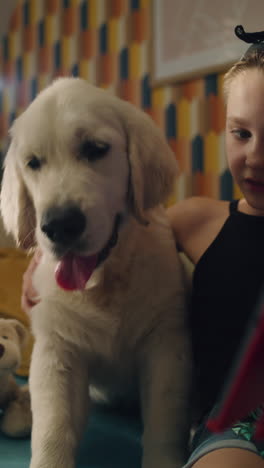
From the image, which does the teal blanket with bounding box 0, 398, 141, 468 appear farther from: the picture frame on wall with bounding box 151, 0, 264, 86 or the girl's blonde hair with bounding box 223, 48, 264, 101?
the picture frame on wall with bounding box 151, 0, 264, 86

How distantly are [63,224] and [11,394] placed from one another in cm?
53

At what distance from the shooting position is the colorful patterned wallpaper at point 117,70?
2.01 meters

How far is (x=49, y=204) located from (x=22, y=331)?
20.7 inches

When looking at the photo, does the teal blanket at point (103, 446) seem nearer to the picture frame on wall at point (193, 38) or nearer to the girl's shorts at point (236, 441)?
the girl's shorts at point (236, 441)

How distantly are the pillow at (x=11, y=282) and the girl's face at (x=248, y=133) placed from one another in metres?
0.89

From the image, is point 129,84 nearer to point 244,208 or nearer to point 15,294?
point 15,294

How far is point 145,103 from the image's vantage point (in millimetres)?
2266

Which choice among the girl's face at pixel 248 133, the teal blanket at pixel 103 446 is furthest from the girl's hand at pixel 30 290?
the girl's face at pixel 248 133

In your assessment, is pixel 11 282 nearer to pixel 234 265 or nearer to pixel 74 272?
pixel 74 272

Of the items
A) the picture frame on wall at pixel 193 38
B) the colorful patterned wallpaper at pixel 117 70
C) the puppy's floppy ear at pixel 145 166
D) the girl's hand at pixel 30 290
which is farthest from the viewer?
the colorful patterned wallpaper at pixel 117 70

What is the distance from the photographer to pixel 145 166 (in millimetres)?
1050

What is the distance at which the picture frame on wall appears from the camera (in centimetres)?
→ 181

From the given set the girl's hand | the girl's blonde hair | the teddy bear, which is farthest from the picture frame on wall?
the teddy bear

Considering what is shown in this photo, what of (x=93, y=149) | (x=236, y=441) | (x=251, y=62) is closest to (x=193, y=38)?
(x=251, y=62)
